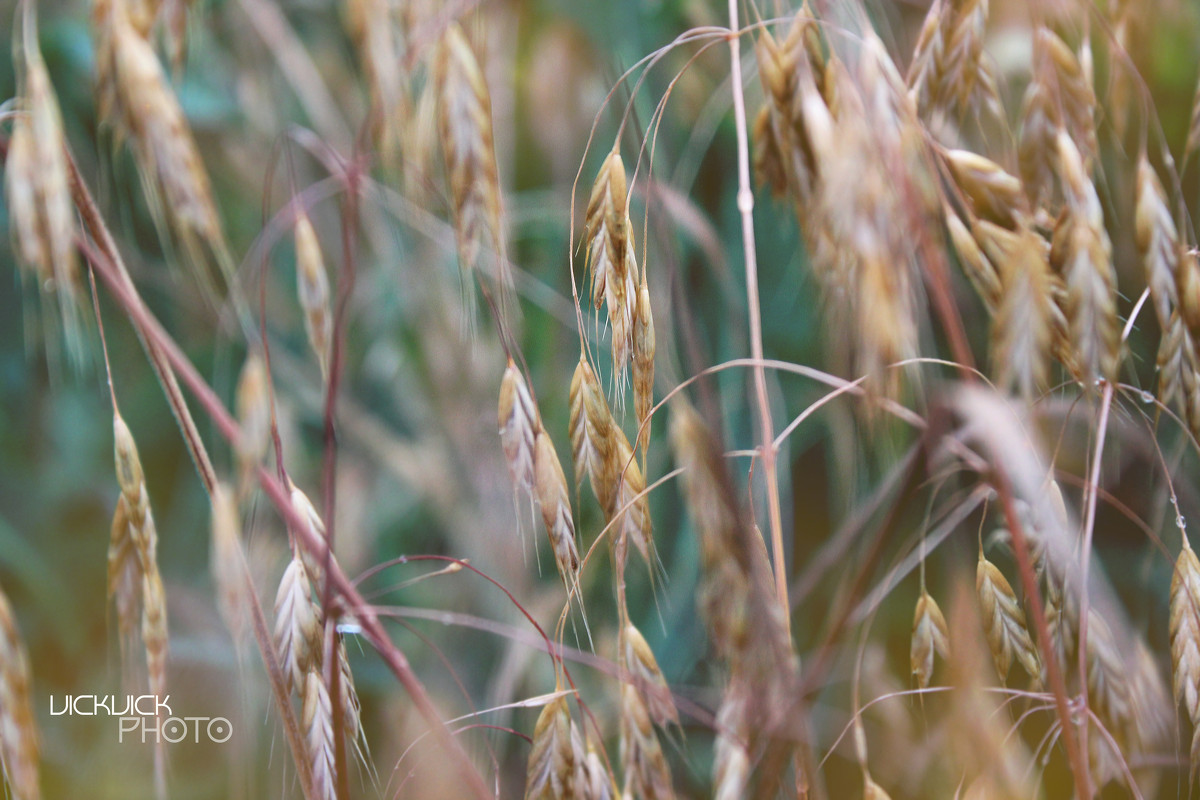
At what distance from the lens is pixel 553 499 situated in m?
0.32

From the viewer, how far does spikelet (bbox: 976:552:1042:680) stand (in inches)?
13.3

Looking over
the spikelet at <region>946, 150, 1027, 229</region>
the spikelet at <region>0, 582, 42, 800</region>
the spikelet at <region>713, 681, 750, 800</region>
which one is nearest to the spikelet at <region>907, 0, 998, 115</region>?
the spikelet at <region>946, 150, 1027, 229</region>

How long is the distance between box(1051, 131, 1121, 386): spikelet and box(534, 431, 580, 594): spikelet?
0.20 meters

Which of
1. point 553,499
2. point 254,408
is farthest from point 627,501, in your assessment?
point 254,408

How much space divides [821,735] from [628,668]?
28 centimetres

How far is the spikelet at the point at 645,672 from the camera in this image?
12.1 inches

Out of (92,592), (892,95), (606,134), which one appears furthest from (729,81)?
(92,592)

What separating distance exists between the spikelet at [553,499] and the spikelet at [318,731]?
0.12 meters

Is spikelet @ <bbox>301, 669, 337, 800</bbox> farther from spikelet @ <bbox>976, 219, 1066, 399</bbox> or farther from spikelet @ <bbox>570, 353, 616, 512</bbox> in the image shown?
spikelet @ <bbox>976, 219, 1066, 399</bbox>

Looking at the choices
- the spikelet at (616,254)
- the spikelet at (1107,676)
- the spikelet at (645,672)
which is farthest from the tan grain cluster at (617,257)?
the spikelet at (1107,676)

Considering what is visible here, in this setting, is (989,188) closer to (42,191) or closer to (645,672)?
(645,672)

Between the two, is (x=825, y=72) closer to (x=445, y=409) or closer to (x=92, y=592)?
(x=445, y=409)

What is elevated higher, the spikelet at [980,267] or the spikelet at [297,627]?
the spikelet at [980,267]

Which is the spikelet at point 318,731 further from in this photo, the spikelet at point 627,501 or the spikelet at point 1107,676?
the spikelet at point 1107,676
